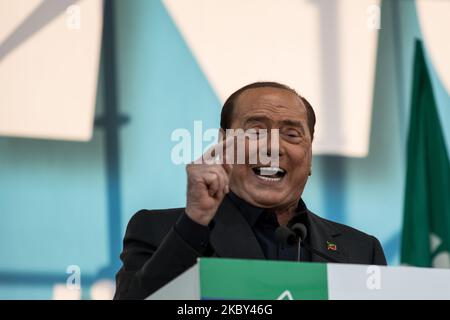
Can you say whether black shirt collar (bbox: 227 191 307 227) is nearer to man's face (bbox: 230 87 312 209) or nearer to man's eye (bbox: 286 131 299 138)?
man's face (bbox: 230 87 312 209)

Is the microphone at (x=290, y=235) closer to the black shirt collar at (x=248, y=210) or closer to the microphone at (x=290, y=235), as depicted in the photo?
the microphone at (x=290, y=235)

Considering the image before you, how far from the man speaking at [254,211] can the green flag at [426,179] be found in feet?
→ 7.21

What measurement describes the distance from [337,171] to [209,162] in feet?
9.39

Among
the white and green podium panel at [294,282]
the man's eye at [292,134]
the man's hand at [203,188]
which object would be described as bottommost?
the white and green podium panel at [294,282]

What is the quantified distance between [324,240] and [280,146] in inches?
13.7

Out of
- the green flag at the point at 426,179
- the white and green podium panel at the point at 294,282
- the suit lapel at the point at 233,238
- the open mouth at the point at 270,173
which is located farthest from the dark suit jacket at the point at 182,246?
the green flag at the point at 426,179

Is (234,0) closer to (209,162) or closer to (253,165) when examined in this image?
(253,165)

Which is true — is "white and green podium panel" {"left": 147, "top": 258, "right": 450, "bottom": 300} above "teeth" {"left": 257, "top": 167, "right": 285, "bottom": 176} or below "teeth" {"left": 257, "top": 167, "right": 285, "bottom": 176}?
below

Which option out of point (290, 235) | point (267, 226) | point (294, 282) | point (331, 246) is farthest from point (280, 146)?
point (294, 282)

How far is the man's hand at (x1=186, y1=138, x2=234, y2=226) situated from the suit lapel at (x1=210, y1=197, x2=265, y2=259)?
1.16 feet

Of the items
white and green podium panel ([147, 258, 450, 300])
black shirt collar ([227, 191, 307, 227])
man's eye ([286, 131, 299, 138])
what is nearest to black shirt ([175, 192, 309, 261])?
black shirt collar ([227, 191, 307, 227])

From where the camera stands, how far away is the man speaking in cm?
247

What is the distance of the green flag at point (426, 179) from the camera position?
536cm

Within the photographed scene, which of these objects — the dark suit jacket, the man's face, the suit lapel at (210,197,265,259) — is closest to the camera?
the dark suit jacket
